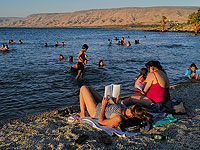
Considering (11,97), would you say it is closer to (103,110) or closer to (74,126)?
(74,126)

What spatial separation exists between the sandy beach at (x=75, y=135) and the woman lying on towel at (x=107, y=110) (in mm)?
372

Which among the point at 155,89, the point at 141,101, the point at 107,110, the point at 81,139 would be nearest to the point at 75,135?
the point at 81,139

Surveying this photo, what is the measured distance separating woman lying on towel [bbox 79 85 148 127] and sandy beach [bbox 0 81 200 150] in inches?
14.6

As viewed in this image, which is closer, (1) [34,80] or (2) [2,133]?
(2) [2,133]

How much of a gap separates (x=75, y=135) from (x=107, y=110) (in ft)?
3.43

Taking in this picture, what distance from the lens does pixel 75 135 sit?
187 inches

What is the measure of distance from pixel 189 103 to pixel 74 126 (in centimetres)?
452

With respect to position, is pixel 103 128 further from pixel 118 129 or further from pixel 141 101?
pixel 141 101

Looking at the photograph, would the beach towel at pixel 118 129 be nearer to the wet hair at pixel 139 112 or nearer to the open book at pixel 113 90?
the wet hair at pixel 139 112

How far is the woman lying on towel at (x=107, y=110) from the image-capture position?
14.9 ft

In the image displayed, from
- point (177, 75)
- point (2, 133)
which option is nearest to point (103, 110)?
point (2, 133)

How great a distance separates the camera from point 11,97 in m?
8.34

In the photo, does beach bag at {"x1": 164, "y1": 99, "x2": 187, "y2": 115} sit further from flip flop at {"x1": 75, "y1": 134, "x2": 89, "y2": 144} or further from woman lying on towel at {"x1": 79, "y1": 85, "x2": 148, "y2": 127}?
flip flop at {"x1": 75, "y1": 134, "x2": 89, "y2": 144}

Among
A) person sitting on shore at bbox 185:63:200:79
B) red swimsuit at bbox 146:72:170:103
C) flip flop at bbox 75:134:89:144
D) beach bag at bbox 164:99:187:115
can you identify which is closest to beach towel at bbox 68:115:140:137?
flip flop at bbox 75:134:89:144
